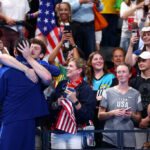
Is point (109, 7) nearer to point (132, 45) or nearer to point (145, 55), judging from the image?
point (132, 45)

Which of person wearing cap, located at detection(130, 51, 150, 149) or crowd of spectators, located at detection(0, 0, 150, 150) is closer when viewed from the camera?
crowd of spectators, located at detection(0, 0, 150, 150)

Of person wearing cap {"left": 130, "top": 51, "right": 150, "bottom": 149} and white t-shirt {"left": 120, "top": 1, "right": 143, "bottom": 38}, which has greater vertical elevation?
white t-shirt {"left": 120, "top": 1, "right": 143, "bottom": 38}

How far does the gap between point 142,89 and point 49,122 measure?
144cm

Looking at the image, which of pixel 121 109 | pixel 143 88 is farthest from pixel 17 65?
pixel 143 88

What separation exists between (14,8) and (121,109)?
10.5ft

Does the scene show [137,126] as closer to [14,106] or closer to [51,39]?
[14,106]

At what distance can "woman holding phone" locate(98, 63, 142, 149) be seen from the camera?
5.78m

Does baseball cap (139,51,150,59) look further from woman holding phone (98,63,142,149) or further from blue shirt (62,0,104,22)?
blue shirt (62,0,104,22)

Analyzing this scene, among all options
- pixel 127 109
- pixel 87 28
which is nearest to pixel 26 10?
pixel 87 28

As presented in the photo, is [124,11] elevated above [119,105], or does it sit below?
above

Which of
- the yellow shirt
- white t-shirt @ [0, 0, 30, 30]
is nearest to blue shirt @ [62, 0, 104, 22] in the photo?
the yellow shirt

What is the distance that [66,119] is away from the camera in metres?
5.59

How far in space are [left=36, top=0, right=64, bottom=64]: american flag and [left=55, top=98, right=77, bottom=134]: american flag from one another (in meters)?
2.49

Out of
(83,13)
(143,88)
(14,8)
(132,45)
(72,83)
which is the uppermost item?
(14,8)
